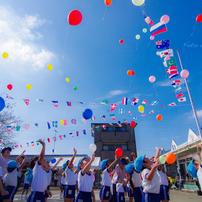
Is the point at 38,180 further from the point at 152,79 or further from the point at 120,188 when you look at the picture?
the point at 152,79

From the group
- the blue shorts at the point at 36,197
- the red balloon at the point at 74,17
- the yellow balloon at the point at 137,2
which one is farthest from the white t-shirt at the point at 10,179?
the yellow balloon at the point at 137,2

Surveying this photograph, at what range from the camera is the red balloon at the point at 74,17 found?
5.19m

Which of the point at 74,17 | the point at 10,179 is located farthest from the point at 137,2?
the point at 10,179

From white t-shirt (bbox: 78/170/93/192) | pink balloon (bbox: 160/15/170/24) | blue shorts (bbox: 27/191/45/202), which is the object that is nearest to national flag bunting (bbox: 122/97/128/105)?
pink balloon (bbox: 160/15/170/24)

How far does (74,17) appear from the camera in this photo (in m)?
5.23

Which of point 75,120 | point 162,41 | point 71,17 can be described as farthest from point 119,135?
point 71,17

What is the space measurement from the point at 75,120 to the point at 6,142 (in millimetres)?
10002

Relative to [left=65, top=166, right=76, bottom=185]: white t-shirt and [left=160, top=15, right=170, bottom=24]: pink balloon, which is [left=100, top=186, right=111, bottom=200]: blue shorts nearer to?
[left=65, top=166, right=76, bottom=185]: white t-shirt

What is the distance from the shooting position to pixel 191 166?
3186 millimetres

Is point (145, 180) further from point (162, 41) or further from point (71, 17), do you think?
→ point (162, 41)

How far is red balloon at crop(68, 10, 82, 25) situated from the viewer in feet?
17.0

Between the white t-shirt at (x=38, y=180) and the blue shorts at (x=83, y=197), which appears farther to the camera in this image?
the blue shorts at (x=83, y=197)

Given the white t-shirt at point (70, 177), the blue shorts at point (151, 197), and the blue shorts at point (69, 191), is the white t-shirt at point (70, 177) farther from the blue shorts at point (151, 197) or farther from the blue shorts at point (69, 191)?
the blue shorts at point (151, 197)

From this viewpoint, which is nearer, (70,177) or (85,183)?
(85,183)
